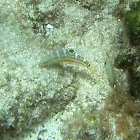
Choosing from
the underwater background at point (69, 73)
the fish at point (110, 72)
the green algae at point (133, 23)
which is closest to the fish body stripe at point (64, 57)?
the underwater background at point (69, 73)

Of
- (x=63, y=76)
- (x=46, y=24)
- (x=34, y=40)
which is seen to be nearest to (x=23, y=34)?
(x=34, y=40)

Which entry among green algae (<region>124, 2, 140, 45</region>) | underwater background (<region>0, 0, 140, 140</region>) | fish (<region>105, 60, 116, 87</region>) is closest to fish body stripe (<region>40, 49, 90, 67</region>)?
underwater background (<region>0, 0, 140, 140</region>)

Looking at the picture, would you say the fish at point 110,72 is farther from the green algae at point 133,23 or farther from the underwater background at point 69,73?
the green algae at point 133,23

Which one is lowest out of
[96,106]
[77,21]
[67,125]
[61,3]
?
[67,125]

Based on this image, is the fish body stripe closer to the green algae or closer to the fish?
the fish

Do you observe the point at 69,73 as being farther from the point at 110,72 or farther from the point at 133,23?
the point at 133,23

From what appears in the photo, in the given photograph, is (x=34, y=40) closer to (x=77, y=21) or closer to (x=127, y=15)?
(x=77, y=21)

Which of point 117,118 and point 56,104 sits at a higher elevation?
point 117,118
